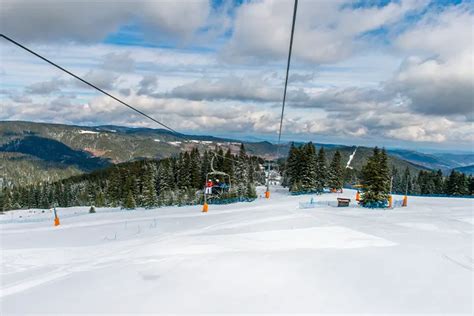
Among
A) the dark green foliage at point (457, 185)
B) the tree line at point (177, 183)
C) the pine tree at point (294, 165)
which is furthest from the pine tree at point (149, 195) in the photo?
the dark green foliage at point (457, 185)

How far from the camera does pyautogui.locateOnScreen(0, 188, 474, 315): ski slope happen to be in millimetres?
5492

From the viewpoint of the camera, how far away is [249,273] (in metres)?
6.82

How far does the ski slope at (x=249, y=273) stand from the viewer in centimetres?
549

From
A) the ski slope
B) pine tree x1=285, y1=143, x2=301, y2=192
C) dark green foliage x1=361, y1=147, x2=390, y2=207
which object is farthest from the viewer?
pine tree x1=285, y1=143, x2=301, y2=192

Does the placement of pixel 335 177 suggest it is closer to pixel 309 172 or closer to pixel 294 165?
pixel 309 172

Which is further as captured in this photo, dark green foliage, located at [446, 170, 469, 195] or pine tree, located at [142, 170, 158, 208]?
dark green foliage, located at [446, 170, 469, 195]

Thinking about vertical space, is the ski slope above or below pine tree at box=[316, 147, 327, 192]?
below

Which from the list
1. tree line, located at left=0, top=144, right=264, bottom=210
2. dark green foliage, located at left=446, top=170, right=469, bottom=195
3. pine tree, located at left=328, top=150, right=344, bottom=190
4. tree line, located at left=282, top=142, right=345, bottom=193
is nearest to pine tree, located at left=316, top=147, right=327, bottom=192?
tree line, located at left=282, top=142, right=345, bottom=193

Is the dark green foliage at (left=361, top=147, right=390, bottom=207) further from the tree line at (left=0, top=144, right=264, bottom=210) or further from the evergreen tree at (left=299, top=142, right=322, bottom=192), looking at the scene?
the evergreen tree at (left=299, top=142, right=322, bottom=192)

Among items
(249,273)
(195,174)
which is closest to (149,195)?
(195,174)

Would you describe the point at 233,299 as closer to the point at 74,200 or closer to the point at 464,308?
the point at 464,308

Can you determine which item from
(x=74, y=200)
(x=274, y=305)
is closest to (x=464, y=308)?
(x=274, y=305)

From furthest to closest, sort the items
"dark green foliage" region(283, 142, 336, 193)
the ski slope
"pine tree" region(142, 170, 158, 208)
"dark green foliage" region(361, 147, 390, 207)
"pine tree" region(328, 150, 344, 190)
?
"pine tree" region(142, 170, 158, 208) < "pine tree" region(328, 150, 344, 190) < "dark green foliage" region(283, 142, 336, 193) < "dark green foliage" region(361, 147, 390, 207) < the ski slope

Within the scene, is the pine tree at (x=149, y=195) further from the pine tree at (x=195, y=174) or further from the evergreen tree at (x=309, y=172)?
the evergreen tree at (x=309, y=172)
